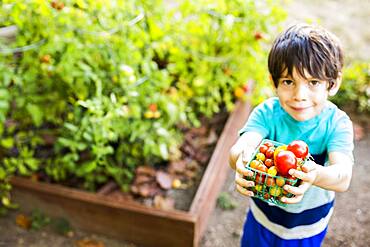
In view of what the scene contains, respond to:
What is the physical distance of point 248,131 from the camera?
1.65 metres

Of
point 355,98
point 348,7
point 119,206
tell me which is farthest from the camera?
point 348,7

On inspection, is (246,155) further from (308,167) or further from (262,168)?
(308,167)

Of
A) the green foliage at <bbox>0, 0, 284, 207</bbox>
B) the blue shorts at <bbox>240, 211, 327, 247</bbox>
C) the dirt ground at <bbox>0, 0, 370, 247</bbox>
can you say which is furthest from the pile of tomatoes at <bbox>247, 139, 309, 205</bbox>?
the dirt ground at <bbox>0, 0, 370, 247</bbox>

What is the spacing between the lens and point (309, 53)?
4.73 ft

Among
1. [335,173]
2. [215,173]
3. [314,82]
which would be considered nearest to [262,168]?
[335,173]

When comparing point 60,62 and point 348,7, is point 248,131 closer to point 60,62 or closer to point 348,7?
point 60,62

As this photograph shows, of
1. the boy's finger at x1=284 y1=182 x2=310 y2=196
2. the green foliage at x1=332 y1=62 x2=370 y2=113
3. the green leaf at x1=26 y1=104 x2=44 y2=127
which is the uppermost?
the boy's finger at x1=284 y1=182 x2=310 y2=196

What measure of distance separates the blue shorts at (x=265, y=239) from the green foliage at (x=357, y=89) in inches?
80.5

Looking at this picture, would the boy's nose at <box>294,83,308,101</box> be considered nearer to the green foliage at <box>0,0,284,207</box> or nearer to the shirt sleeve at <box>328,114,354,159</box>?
the shirt sleeve at <box>328,114,354,159</box>

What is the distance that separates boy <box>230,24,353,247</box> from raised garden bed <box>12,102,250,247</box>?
2.77 ft

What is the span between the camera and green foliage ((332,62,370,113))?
3.62 metres

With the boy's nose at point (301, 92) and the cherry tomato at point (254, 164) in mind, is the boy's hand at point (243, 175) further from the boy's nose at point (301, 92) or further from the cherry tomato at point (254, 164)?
the boy's nose at point (301, 92)

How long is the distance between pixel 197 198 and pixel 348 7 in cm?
387

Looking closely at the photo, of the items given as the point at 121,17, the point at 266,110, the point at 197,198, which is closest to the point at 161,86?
the point at 121,17
